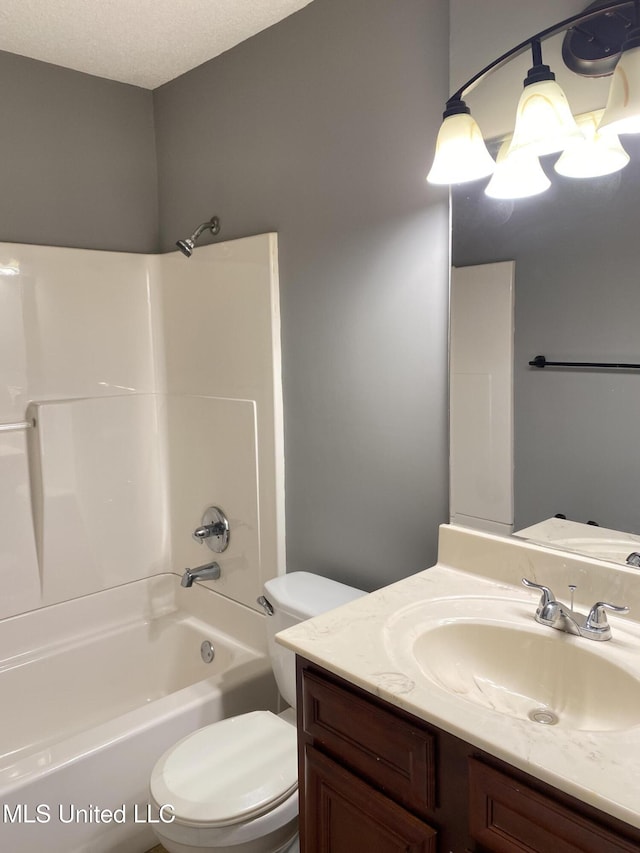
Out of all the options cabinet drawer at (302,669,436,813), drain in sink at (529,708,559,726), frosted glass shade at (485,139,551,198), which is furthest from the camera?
frosted glass shade at (485,139,551,198)

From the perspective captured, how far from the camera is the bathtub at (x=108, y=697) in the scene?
67.4 inches

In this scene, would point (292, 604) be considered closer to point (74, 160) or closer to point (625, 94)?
point (625, 94)

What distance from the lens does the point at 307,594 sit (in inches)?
74.0

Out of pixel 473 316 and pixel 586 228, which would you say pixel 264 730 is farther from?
pixel 586 228

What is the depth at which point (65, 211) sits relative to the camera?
2.43 m

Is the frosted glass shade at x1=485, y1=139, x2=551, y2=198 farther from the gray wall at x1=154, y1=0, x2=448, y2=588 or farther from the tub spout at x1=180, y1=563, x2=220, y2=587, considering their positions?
the tub spout at x1=180, y1=563, x2=220, y2=587

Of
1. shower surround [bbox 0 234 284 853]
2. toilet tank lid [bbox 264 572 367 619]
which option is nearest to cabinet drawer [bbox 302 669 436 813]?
toilet tank lid [bbox 264 572 367 619]

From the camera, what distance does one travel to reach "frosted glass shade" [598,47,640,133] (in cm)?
118

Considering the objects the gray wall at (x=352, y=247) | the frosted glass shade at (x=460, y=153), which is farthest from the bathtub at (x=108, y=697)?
the frosted glass shade at (x=460, y=153)

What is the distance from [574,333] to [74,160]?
194cm

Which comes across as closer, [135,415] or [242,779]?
[242,779]

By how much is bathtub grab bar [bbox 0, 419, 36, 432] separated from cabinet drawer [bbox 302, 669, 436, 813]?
150cm

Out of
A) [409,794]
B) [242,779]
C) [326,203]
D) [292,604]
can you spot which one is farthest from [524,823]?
[326,203]

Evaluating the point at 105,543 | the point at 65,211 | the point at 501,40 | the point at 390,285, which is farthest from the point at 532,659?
the point at 65,211
